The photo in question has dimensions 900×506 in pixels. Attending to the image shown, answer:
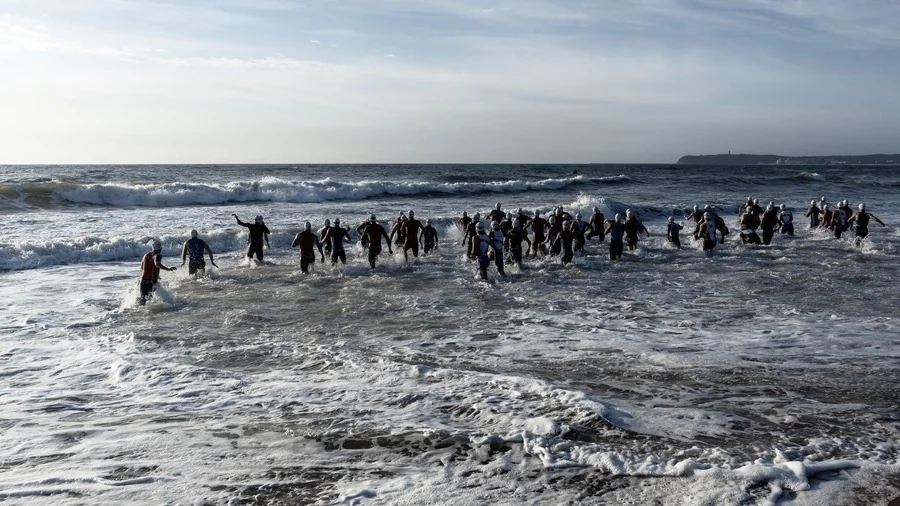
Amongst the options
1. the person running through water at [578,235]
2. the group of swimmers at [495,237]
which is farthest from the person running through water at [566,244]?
the person running through water at [578,235]

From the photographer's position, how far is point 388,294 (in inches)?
643

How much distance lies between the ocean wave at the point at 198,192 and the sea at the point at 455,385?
24.2 metres

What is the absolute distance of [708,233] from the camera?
2270 cm

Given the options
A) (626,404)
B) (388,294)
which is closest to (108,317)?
(388,294)

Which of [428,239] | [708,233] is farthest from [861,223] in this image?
[428,239]

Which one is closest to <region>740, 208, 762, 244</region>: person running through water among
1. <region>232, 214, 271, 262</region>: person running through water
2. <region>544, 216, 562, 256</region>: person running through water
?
<region>544, 216, 562, 256</region>: person running through water

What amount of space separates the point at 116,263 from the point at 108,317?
953cm

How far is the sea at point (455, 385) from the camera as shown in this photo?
618cm

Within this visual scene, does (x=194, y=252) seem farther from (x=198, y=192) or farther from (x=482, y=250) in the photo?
(x=198, y=192)

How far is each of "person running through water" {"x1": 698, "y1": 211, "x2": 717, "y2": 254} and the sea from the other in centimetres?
243

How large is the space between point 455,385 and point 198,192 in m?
43.5

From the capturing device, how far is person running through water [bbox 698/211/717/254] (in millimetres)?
22719

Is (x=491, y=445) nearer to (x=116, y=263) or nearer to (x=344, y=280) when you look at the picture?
(x=344, y=280)

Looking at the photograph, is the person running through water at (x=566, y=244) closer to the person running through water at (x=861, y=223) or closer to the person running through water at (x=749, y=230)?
the person running through water at (x=749, y=230)
